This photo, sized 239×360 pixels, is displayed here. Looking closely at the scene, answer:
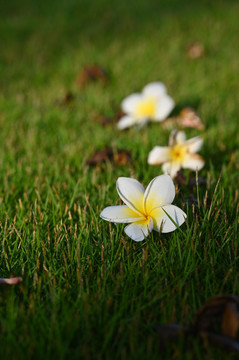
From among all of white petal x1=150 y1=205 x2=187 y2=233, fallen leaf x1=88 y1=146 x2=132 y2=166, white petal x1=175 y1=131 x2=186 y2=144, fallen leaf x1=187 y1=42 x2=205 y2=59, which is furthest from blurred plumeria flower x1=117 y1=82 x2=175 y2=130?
fallen leaf x1=187 y1=42 x2=205 y2=59

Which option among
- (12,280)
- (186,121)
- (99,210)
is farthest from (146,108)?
(12,280)

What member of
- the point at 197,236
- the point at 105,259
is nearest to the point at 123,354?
the point at 105,259

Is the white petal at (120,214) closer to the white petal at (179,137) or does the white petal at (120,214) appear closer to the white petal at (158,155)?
the white petal at (158,155)

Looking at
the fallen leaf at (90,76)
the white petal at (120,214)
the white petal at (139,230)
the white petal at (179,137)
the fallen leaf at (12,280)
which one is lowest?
the fallen leaf at (12,280)

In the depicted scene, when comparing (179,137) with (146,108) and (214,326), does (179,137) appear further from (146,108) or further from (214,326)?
(214,326)

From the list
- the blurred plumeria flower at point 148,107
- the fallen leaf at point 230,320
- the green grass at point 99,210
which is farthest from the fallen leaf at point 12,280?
the blurred plumeria flower at point 148,107

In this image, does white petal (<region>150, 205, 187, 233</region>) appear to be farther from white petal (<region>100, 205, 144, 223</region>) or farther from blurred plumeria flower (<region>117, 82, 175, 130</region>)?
blurred plumeria flower (<region>117, 82, 175, 130</region>)
